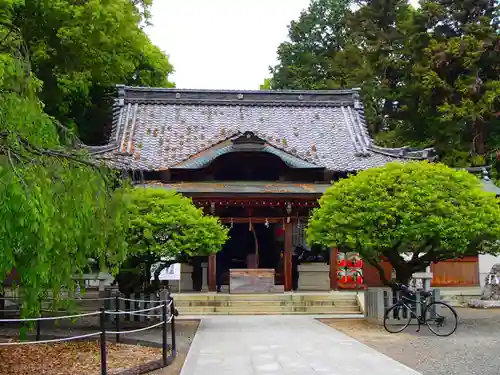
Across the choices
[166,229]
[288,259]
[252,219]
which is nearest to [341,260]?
[288,259]

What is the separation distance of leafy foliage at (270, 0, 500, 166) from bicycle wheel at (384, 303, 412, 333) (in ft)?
48.8

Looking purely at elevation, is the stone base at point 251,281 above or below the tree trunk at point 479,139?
below

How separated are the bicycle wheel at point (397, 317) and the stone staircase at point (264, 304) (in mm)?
3039

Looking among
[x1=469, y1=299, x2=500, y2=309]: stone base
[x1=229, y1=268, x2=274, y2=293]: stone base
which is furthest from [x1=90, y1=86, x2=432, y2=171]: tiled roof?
[x1=469, y1=299, x2=500, y2=309]: stone base

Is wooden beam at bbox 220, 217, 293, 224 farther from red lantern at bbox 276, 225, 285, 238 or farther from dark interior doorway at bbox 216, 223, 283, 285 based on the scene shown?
dark interior doorway at bbox 216, 223, 283, 285

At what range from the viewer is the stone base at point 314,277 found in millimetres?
18750

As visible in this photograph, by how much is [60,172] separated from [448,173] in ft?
30.7

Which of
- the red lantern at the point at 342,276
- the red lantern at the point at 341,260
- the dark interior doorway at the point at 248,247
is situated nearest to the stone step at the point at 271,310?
the red lantern at the point at 342,276

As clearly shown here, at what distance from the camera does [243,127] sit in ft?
77.2

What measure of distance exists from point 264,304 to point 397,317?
4752mm

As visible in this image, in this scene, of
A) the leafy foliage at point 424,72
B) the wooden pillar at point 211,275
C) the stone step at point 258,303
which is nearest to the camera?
the stone step at point 258,303

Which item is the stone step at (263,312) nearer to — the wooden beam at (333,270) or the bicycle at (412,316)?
the wooden beam at (333,270)

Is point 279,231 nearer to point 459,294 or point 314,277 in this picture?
point 314,277

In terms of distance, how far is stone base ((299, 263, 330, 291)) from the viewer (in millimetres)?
18750
